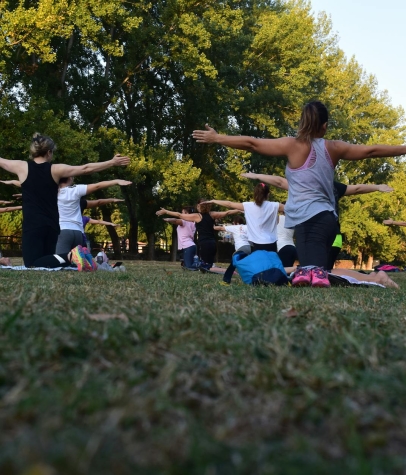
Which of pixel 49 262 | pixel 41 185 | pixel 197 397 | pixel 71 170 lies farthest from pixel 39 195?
pixel 197 397

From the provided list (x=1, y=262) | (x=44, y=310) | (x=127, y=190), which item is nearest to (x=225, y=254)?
(x=127, y=190)

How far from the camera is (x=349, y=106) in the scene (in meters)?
50.1

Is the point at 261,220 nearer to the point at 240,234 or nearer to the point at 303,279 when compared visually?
the point at 240,234

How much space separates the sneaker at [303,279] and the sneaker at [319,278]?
0.05m

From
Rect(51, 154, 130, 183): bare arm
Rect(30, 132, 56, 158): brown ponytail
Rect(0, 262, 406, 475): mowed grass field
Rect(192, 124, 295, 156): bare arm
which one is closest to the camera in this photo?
Rect(0, 262, 406, 475): mowed grass field

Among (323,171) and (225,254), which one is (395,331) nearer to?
(323,171)

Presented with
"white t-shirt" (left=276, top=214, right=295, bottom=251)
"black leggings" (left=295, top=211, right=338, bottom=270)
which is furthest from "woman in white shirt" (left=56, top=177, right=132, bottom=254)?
"black leggings" (left=295, top=211, right=338, bottom=270)

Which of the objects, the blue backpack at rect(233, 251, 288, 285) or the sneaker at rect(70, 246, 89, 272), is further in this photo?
the sneaker at rect(70, 246, 89, 272)

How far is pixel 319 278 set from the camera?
779cm

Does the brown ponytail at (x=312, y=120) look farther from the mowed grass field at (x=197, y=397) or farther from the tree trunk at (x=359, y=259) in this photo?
the tree trunk at (x=359, y=259)

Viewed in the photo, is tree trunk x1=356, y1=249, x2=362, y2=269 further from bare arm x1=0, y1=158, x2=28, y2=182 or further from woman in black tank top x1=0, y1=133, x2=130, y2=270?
bare arm x1=0, y1=158, x2=28, y2=182

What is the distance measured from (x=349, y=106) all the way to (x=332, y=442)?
50.6 metres

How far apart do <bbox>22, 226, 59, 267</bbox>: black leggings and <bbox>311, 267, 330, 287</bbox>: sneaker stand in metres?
4.46

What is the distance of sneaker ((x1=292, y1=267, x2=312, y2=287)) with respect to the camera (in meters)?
7.77
